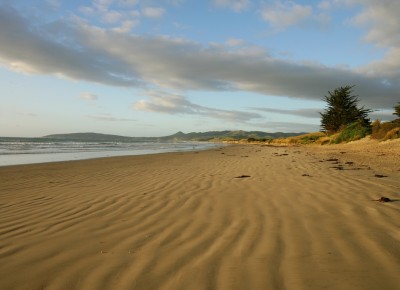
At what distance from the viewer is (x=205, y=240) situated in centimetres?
320

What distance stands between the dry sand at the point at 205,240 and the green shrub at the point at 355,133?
22.4 m

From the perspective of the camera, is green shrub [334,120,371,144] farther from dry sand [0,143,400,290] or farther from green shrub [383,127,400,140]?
dry sand [0,143,400,290]

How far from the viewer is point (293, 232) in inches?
132

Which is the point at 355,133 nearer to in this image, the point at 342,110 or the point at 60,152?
the point at 342,110

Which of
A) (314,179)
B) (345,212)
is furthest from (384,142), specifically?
(345,212)

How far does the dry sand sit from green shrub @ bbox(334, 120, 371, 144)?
73.4 feet

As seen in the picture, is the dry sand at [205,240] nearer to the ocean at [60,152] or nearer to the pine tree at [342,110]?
the ocean at [60,152]

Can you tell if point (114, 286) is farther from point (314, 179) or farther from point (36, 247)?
point (314, 179)

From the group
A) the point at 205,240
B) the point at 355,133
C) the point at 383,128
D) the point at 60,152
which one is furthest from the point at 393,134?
the point at 60,152

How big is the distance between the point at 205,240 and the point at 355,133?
91.6 feet

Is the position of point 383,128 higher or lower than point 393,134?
higher

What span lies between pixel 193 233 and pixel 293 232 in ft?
3.80

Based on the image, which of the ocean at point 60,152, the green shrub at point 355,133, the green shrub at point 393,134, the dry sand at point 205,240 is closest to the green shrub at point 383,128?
the green shrub at point 393,134

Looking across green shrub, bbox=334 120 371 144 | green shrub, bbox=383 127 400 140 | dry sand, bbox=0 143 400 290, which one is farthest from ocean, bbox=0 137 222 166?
green shrub, bbox=383 127 400 140
